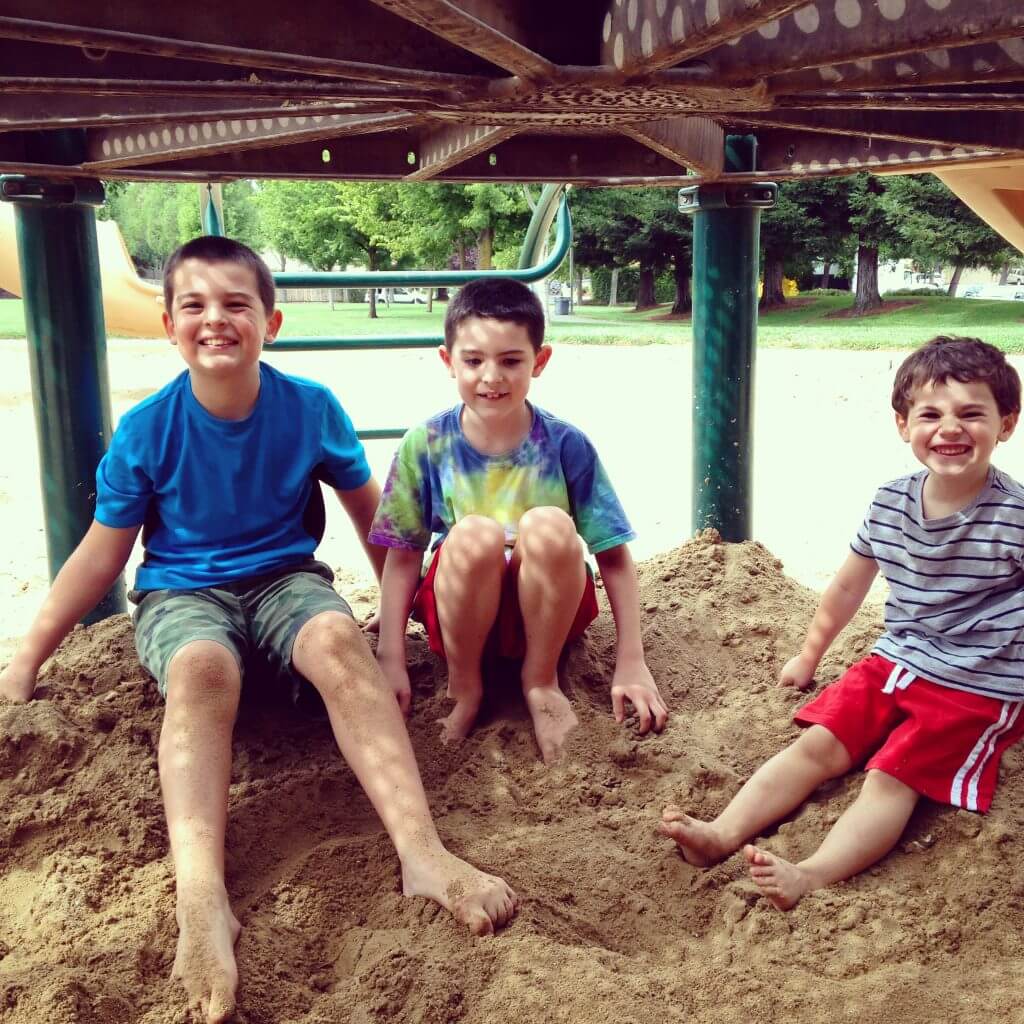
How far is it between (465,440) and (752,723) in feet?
3.06

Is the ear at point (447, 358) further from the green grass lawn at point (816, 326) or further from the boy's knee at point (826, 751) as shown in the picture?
the green grass lawn at point (816, 326)

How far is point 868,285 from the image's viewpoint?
27.2 metres

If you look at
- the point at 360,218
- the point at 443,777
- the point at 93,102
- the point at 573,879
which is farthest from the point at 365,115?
the point at 360,218

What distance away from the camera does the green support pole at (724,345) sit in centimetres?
368

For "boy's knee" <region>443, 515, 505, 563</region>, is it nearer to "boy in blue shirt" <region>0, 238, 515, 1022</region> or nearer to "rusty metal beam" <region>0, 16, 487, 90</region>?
"boy in blue shirt" <region>0, 238, 515, 1022</region>

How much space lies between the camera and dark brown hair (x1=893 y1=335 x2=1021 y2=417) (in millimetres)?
2270

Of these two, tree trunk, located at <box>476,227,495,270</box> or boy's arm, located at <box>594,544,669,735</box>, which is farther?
tree trunk, located at <box>476,227,495,270</box>

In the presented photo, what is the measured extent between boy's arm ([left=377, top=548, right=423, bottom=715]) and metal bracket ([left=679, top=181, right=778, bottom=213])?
1609 millimetres

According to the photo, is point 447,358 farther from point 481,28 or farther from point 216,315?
point 481,28

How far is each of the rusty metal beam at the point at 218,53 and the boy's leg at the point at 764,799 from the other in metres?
1.35

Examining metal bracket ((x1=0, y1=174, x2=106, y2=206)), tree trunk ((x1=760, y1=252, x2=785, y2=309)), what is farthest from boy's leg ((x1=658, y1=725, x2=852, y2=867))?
tree trunk ((x1=760, y1=252, x2=785, y2=309))

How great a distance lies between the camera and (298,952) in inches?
73.5

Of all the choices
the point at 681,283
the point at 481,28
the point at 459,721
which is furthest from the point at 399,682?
the point at 681,283

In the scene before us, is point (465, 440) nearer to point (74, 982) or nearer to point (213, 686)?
point (213, 686)
